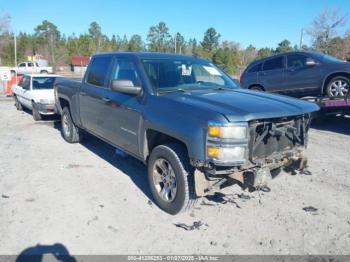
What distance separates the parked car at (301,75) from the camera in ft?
27.8

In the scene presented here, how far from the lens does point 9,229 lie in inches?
149

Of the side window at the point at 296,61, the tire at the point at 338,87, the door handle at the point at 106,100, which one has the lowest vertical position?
the door handle at the point at 106,100

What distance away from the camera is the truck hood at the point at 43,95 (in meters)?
10.3

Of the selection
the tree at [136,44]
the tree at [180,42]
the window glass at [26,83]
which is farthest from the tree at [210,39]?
the window glass at [26,83]

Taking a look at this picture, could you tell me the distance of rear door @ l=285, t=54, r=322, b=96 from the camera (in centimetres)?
891

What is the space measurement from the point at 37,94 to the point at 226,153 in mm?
8816

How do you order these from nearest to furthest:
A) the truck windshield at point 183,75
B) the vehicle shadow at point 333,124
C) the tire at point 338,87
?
the truck windshield at point 183,75 < the tire at point 338,87 < the vehicle shadow at point 333,124

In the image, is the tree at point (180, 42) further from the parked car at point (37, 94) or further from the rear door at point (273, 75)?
the rear door at point (273, 75)

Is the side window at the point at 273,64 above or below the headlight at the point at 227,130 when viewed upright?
above

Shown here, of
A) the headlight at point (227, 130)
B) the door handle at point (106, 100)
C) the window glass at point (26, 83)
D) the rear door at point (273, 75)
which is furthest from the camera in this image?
the window glass at point (26, 83)

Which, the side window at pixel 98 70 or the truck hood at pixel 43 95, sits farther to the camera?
the truck hood at pixel 43 95

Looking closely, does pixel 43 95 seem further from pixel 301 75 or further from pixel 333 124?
pixel 333 124

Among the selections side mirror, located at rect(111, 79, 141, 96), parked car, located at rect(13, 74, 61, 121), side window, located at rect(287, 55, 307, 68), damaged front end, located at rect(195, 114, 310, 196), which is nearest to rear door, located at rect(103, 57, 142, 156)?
side mirror, located at rect(111, 79, 141, 96)

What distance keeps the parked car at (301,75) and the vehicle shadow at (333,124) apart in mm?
1199
